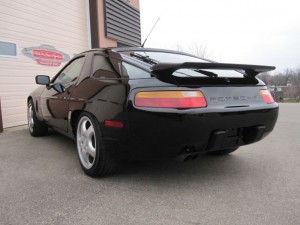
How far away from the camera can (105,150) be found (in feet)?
8.51

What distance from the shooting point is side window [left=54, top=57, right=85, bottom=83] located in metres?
3.46

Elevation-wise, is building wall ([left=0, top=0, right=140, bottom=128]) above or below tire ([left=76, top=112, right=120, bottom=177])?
above

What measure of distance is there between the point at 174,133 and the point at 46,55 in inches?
242

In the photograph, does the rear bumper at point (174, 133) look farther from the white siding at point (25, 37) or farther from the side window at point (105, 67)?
the white siding at point (25, 37)

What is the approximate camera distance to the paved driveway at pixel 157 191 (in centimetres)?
204

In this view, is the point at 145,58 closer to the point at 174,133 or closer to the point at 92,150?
the point at 174,133

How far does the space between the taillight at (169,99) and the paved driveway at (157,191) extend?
0.77 metres

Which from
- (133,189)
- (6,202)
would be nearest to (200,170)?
(133,189)

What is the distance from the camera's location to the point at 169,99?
227 centimetres

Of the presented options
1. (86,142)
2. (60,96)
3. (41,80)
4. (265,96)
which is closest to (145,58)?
(86,142)

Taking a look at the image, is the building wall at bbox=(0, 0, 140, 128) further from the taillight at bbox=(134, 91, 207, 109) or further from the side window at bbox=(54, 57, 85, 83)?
the taillight at bbox=(134, 91, 207, 109)

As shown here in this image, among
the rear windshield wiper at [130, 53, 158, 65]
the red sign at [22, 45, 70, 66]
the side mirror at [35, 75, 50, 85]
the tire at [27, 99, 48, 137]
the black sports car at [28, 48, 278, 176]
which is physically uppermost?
the red sign at [22, 45, 70, 66]

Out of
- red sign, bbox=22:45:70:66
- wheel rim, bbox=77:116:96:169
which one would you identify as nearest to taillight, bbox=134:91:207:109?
wheel rim, bbox=77:116:96:169

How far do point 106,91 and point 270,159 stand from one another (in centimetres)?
220
